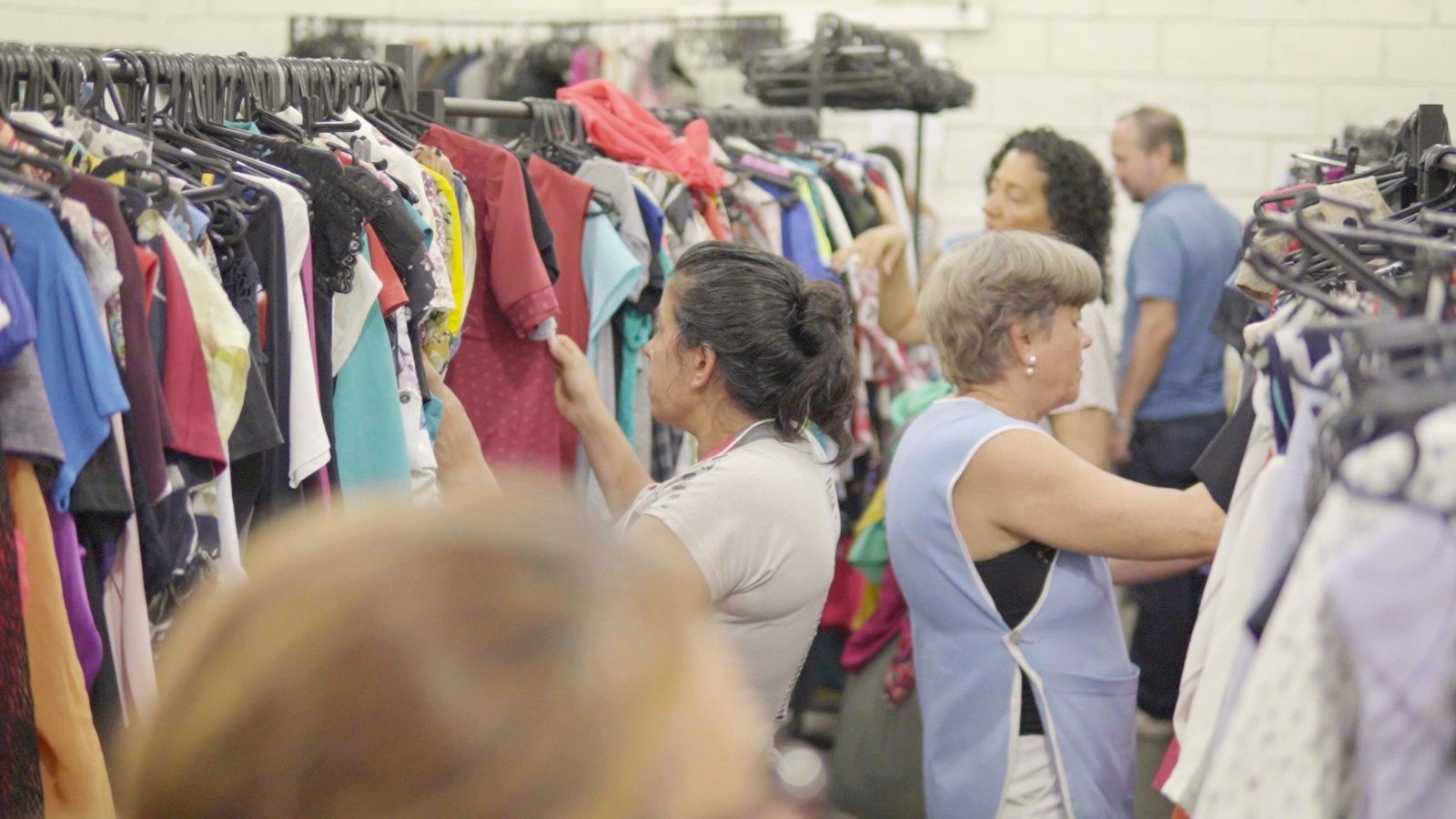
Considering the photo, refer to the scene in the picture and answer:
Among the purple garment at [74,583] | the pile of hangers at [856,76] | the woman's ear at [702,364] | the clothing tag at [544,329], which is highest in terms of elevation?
the pile of hangers at [856,76]

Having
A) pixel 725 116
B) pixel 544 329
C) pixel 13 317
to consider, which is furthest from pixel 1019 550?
pixel 725 116

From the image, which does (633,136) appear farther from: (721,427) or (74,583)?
(74,583)

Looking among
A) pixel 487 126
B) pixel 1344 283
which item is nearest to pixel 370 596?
pixel 1344 283

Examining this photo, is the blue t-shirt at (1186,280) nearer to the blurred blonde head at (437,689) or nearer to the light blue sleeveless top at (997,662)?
the light blue sleeveless top at (997,662)

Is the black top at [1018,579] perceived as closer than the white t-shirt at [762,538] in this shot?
No

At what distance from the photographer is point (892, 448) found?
404 cm

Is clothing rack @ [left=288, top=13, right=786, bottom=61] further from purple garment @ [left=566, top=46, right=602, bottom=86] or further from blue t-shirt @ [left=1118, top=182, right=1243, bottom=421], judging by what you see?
blue t-shirt @ [left=1118, top=182, right=1243, bottom=421]

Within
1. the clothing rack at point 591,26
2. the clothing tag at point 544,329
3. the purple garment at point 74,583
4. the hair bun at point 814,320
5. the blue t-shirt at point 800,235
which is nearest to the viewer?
the purple garment at point 74,583

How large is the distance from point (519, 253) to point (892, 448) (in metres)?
1.63

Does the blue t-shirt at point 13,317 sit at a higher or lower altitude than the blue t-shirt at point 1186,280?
higher

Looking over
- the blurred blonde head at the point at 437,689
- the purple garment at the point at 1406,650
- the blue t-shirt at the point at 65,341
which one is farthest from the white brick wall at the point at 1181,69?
the blurred blonde head at the point at 437,689

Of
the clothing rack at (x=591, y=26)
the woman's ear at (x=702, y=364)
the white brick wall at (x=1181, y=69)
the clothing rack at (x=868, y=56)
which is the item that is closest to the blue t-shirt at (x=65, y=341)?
the woman's ear at (x=702, y=364)

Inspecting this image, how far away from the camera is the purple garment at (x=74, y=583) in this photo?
1706mm

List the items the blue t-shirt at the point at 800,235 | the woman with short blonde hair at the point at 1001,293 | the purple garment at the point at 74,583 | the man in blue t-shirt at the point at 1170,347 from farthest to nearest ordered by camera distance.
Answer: the man in blue t-shirt at the point at 1170,347 → the blue t-shirt at the point at 800,235 → the woman with short blonde hair at the point at 1001,293 → the purple garment at the point at 74,583
